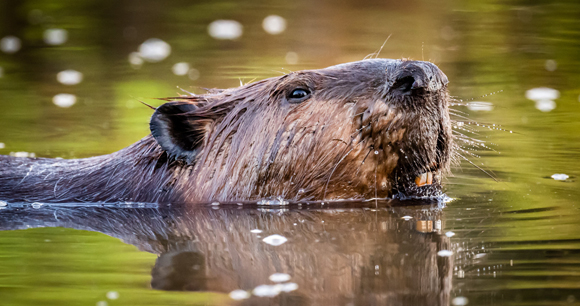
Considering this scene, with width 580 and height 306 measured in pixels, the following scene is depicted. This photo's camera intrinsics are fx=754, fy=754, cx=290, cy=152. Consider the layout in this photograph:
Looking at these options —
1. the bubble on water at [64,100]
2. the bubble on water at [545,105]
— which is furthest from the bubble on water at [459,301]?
the bubble on water at [64,100]

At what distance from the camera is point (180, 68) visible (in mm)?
9742

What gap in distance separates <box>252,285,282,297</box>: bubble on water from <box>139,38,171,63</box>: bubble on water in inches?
323

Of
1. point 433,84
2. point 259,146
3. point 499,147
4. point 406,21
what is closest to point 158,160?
point 259,146

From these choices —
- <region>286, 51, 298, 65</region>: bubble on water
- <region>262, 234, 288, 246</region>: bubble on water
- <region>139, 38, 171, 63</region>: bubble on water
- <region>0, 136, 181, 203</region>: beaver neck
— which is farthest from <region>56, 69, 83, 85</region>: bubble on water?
<region>262, 234, 288, 246</region>: bubble on water

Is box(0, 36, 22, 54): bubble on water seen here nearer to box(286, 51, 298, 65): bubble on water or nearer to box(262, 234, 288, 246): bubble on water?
box(286, 51, 298, 65): bubble on water

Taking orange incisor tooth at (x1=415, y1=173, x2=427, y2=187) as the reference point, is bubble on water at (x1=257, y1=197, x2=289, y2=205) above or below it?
below

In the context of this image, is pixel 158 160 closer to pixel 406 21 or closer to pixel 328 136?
pixel 328 136

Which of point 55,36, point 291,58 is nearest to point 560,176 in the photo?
point 291,58

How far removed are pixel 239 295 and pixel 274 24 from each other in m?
10.1

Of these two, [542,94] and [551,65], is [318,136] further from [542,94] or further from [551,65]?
[551,65]

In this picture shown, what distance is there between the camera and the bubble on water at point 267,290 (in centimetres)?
257

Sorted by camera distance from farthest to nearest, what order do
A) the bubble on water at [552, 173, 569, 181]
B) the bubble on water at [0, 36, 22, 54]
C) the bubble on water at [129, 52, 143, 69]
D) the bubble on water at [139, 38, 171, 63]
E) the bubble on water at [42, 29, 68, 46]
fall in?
the bubble on water at [42, 29, 68, 46] → the bubble on water at [0, 36, 22, 54] → the bubble on water at [139, 38, 171, 63] → the bubble on water at [129, 52, 143, 69] → the bubble on water at [552, 173, 569, 181]

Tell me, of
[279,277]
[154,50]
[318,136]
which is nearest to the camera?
[279,277]

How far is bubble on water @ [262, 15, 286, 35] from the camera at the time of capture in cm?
1197
